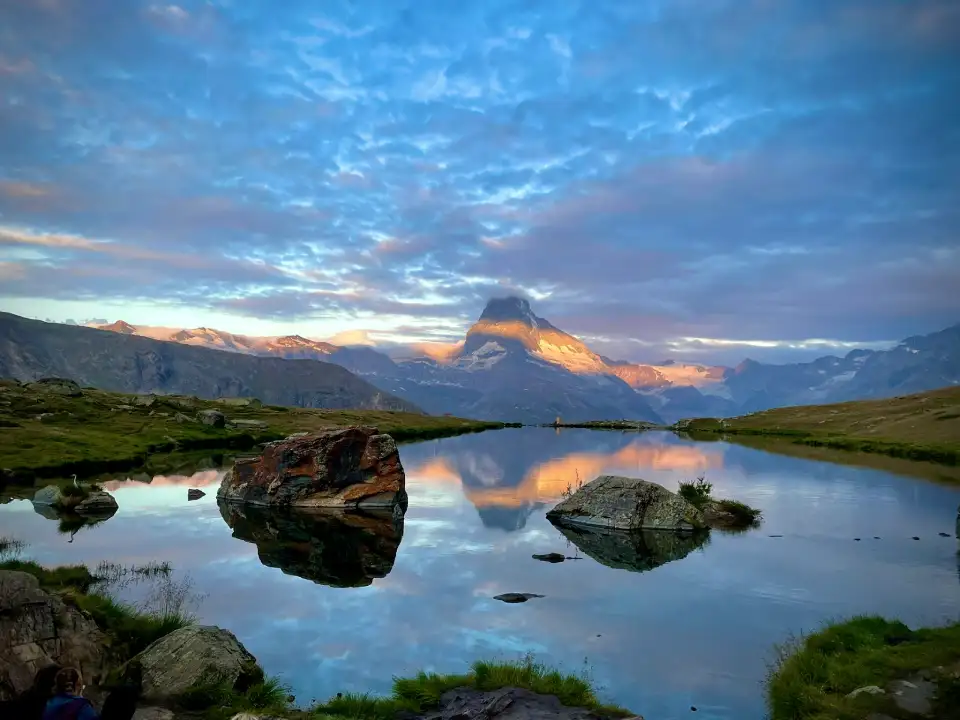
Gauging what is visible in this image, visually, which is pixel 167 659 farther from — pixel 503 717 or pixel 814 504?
pixel 814 504

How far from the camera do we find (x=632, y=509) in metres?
44.7

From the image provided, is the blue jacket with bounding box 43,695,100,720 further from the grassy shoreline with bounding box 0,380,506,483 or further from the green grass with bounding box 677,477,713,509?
the grassy shoreline with bounding box 0,380,506,483

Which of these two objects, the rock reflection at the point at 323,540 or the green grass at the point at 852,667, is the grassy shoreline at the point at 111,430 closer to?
the rock reflection at the point at 323,540

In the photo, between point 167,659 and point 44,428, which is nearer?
point 167,659

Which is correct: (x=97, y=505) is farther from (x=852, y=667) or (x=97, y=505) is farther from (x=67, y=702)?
(x=852, y=667)

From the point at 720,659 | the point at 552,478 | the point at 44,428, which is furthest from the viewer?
the point at 44,428

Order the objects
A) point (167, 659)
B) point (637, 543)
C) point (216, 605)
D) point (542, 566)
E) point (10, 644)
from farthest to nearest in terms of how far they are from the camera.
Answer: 1. point (637, 543)
2. point (542, 566)
3. point (216, 605)
4. point (167, 659)
5. point (10, 644)

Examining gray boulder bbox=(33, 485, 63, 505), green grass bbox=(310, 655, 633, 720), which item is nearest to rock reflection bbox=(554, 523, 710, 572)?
green grass bbox=(310, 655, 633, 720)

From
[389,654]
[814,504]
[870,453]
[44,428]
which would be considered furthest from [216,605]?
[870,453]

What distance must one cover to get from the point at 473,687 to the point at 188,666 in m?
8.19

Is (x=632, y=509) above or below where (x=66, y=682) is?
below

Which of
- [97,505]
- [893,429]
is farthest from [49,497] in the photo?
[893,429]

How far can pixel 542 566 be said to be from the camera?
34.5 m

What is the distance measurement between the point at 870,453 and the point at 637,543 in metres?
84.8
